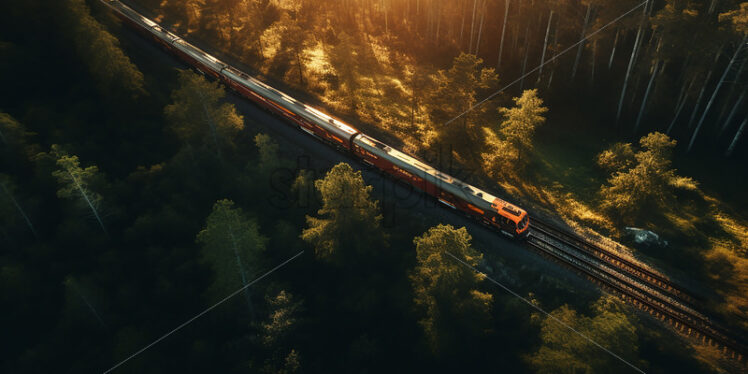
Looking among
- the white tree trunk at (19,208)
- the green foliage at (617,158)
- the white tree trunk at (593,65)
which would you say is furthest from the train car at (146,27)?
the green foliage at (617,158)

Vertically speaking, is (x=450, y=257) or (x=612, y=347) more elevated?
(x=450, y=257)

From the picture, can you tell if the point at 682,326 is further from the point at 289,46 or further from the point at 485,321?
the point at 289,46

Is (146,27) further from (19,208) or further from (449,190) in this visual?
(449,190)

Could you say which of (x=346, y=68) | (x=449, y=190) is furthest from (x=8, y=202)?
(x=346, y=68)

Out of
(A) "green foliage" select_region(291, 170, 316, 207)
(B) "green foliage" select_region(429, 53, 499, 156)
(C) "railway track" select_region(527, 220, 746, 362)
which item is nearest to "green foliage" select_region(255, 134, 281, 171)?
(A) "green foliage" select_region(291, 170, 316, 207)

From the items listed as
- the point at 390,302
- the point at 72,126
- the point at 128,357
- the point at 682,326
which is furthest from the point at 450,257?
the point at 72,126

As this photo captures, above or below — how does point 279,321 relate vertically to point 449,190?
below

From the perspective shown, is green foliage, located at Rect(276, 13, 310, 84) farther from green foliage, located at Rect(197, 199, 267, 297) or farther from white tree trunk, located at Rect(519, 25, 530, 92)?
white tree trunk, located at Rect(519, 25, 530, 92)
